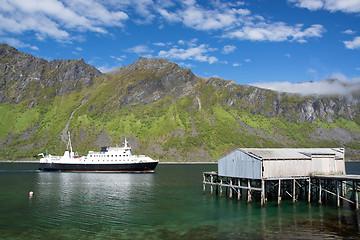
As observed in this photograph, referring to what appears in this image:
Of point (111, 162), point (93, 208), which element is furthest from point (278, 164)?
point (111, 162)

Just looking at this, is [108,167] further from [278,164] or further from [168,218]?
[168,218]

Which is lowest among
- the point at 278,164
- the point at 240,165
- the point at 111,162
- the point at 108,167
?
the point at 108,167

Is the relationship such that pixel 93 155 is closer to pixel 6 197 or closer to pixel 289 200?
pixel 6 197

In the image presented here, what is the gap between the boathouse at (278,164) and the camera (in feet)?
158

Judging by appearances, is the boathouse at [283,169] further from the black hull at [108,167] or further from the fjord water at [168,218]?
the black hull at [108,167]

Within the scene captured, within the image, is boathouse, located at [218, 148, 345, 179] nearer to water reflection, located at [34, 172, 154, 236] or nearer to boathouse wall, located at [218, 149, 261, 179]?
boathouse wall, located at [218, 149, 261, 179]

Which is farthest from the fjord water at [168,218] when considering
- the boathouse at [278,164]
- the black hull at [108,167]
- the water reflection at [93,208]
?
the black hull at [108,167]

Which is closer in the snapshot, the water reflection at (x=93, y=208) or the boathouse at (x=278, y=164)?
the water reflection at (x=93, y=208)

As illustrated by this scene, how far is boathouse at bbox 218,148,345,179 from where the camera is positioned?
1892 inches

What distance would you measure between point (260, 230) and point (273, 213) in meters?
9.58

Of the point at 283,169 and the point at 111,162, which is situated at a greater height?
the point at 283,169

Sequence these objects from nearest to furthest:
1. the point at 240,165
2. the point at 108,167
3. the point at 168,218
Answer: the point at 168,218 → the point at 240,165 → the point at 108,167

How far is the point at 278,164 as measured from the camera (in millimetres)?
48781

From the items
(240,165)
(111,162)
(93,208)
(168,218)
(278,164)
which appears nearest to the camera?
(168,218)
